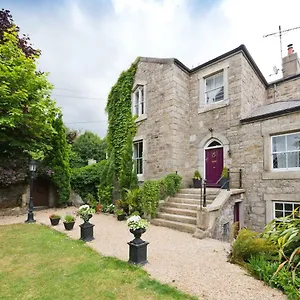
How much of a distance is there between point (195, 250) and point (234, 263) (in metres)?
1.10

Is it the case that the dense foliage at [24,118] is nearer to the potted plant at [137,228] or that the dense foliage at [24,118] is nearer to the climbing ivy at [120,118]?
the climbing ivy at [120,118]


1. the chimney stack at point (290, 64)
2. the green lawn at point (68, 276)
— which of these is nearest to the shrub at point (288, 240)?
the green lawn at point (68, 276)

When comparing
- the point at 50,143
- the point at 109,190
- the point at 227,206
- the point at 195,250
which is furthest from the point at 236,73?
the point at 50,143

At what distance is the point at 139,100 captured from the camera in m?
12.1

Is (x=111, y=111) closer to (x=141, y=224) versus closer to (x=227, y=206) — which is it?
(x=227, y=206)

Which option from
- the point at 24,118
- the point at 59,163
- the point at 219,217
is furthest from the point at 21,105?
the point at 219,217

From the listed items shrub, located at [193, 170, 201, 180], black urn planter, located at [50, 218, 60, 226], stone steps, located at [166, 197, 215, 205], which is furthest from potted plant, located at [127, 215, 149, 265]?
shrub, located at [193, 170, 201, 180]

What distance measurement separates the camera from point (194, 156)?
1071 cm

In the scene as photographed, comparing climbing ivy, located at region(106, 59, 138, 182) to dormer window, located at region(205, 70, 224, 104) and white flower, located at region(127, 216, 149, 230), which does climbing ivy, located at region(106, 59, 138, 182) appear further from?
white flower, located at region(127, 216, 149, 230)

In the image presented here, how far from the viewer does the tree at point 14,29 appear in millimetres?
11507

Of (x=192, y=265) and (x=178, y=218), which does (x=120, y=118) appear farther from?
(x=192, y=265)

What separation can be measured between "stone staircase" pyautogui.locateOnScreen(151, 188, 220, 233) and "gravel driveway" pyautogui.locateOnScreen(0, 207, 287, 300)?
0.41 metres

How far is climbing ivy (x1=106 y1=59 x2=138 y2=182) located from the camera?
1219 centimetres

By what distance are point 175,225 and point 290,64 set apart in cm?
1158
